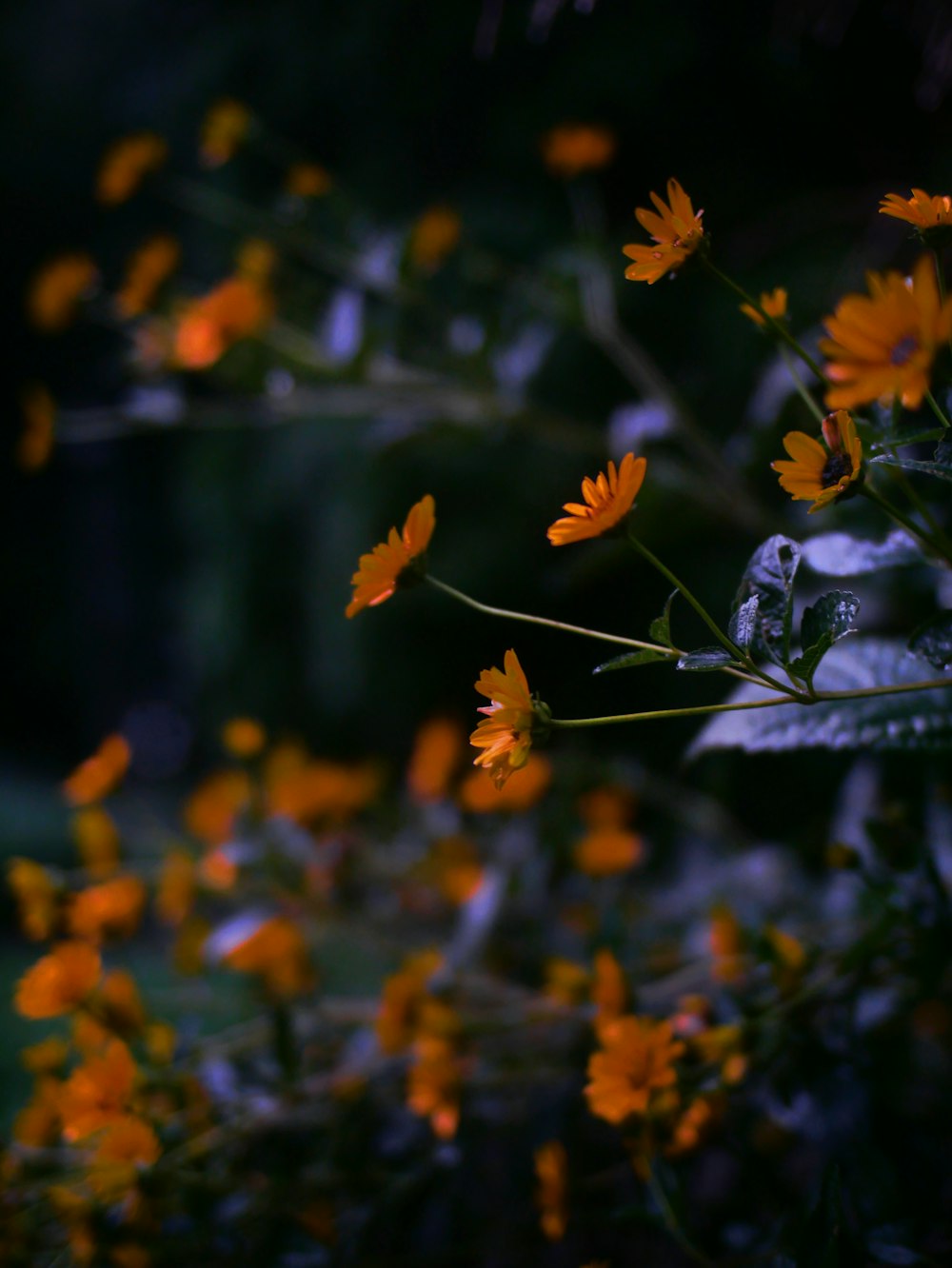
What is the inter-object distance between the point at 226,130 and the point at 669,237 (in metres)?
0.73

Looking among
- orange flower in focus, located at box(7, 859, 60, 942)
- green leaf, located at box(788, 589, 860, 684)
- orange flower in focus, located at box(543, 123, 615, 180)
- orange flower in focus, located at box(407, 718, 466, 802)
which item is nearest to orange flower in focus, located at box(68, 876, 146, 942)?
orange flower in focus, located at box(7, 859, 60, 942)

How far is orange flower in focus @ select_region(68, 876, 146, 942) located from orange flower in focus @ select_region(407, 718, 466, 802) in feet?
0.91

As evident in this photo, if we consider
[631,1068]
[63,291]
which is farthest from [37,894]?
[63,291]

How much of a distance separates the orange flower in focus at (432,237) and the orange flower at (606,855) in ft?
1.74

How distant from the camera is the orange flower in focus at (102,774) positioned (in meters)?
0.77

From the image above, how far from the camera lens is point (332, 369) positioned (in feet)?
2.75

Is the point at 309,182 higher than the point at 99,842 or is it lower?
higher

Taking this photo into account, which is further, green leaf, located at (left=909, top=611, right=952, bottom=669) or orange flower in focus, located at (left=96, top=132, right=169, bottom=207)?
orange flower in focus, located at (left=96, top=132, right=169, bottom=207)

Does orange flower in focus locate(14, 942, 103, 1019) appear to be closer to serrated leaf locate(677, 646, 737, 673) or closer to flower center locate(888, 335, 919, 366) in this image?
serrated leaf locate(677, 646, 737, 673)

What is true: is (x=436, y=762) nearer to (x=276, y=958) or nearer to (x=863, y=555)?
(x=276, y=958)

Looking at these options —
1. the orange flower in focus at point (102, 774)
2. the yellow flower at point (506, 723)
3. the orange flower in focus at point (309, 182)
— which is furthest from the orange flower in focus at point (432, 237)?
the yellow flower at point (506, 723)

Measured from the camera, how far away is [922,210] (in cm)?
29

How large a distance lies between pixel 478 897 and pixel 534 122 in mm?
841

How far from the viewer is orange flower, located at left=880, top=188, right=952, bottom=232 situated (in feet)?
0.95
